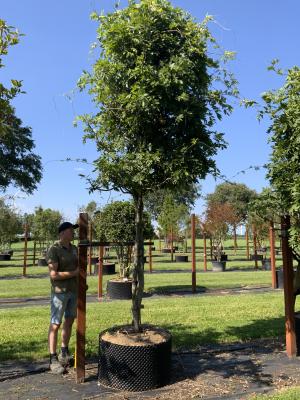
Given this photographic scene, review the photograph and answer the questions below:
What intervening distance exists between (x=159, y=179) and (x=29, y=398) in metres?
2.56

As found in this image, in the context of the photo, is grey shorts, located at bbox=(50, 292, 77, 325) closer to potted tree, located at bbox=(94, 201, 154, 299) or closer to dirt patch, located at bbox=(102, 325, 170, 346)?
dirt patch, located at bbox=(102, 325, 170, 346)

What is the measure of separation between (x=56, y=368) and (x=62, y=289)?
872 mm

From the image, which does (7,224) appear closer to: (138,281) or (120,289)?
(120,289)

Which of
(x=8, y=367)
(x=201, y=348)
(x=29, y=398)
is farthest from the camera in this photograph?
(x=201, y=348)

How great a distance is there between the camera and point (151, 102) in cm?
459

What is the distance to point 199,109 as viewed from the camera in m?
4.88

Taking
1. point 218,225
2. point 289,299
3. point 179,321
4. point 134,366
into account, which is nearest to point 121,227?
point 179,321

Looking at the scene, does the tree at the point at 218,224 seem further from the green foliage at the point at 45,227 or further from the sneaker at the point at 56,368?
the sneaker at the point at 56,368

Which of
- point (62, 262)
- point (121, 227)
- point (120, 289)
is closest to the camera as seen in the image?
point (62, 262)

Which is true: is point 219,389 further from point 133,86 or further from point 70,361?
point 133,86

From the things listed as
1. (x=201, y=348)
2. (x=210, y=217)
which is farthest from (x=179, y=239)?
(x=201, y=348)

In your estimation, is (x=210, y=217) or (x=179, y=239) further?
(x=179, y=239)

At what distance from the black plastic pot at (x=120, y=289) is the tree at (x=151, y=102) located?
260 inches

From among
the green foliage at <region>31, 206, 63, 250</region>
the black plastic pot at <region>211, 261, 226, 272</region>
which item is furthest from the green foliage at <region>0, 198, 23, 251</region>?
the black plastic pot at <region>211, 261, 226, 272</region>
